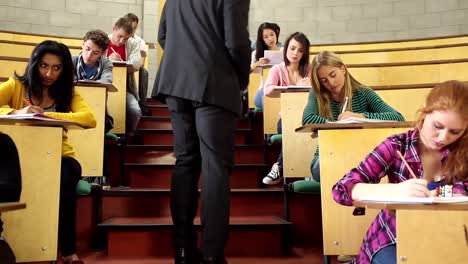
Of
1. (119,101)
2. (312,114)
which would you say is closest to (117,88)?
(119,101)

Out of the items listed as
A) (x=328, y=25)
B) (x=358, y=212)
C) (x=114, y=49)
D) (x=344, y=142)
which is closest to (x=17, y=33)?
(x=114, y=49)

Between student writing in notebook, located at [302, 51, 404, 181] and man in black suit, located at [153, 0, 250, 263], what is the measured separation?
0.47m

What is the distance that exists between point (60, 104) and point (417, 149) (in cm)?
140

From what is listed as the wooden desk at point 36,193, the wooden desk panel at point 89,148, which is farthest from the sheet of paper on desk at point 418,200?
the wooden desk panel at point 89,148

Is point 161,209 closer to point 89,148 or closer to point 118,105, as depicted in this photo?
point 89,148

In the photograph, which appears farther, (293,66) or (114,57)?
(114,57)

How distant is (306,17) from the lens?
6.09 meters

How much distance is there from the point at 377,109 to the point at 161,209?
1077 mm

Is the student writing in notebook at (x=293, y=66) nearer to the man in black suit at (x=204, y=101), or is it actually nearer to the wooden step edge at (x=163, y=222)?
the wooden step edge at (x=163, y=222)

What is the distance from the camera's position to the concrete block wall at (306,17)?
18.4 ft

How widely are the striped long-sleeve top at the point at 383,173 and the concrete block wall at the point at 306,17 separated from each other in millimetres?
4692

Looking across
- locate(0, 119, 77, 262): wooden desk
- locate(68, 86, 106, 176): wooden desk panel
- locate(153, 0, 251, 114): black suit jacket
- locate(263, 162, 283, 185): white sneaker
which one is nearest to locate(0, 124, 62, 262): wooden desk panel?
locate(0, 119, 77, 262): wooden desk

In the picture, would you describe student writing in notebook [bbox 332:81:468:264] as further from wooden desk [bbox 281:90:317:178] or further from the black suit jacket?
wooden desk [bbox 281:90:317:178]

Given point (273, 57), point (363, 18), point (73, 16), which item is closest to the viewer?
point (273, 57)
